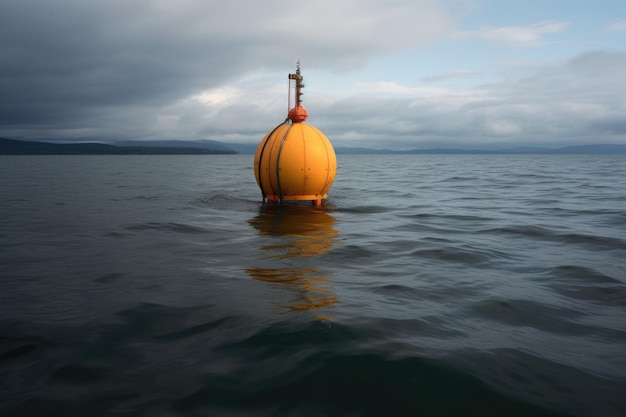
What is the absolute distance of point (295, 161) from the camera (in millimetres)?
11914

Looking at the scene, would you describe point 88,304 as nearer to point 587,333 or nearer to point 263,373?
point 263,373

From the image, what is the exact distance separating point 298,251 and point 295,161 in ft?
16.2

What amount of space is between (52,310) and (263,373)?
8.89 ft

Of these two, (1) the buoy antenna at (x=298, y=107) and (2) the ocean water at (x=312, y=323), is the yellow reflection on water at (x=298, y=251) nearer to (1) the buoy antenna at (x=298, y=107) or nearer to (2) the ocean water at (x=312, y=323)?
(2) the ocean water at (x=312, y=323)

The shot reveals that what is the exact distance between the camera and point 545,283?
5.67m

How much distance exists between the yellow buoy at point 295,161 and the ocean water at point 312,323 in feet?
10.2

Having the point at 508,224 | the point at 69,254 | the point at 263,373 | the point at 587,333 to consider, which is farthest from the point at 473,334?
the point at 508,224

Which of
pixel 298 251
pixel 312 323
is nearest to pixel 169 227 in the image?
pixel 298 251

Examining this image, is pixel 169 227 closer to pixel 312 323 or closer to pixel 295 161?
pixel 295 161

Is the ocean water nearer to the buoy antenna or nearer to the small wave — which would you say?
the small wave

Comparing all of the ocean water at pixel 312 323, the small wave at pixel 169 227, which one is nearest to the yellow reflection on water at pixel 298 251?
the ocean water at pixel 312 323

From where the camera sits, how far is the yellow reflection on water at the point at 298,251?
509 centimetres

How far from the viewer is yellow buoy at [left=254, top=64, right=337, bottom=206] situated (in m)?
12.0

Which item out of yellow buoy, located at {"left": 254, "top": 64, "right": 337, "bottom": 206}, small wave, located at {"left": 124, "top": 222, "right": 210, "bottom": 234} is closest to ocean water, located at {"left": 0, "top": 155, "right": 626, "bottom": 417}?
small wave, located at {"left": 124, "top": 222, "right": 210, "bottom": 234}
